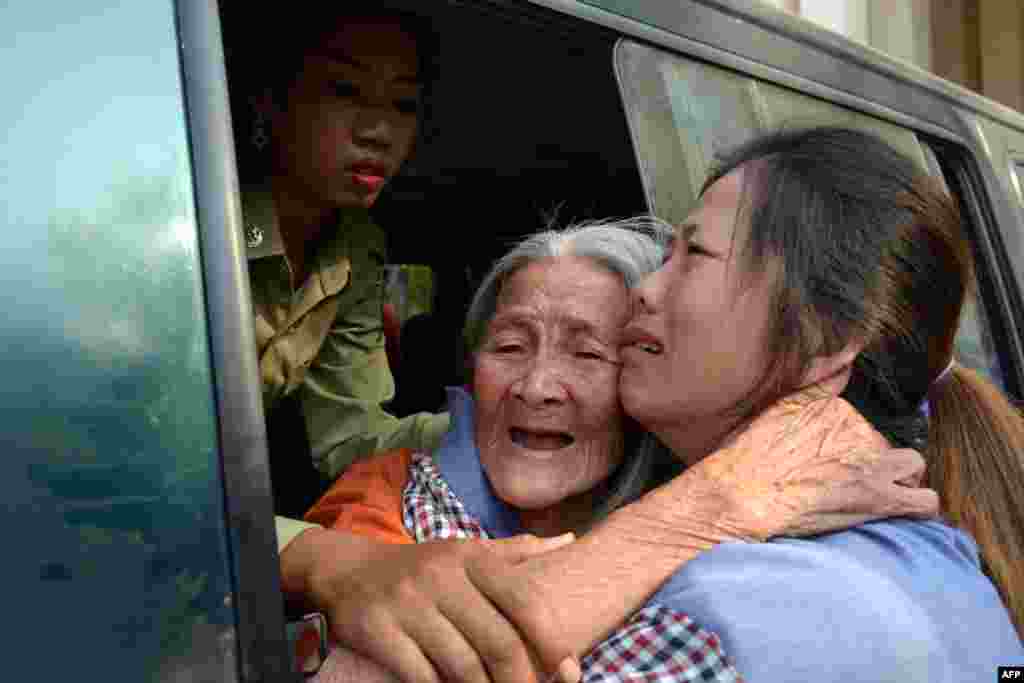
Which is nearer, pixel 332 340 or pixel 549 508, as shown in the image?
pixel 549 508

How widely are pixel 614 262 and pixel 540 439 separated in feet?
1.12

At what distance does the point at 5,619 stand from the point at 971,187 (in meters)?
2.56

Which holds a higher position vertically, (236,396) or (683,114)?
(683,114)

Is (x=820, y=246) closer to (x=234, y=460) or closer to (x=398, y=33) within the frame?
(x=234, y=460)

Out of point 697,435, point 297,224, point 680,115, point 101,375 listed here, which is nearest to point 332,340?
point 297,224

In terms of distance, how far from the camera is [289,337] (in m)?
2.28

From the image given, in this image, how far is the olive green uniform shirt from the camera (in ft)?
7.23

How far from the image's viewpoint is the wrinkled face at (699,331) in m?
1.55

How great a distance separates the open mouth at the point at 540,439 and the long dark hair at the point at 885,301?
348mm

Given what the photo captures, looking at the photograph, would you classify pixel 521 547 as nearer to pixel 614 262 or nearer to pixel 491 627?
pixel 491 627

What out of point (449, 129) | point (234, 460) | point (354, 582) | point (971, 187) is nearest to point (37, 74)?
point (234, 460)

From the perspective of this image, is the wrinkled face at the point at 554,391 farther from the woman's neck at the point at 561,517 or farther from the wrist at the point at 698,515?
the wrist at the point at 698,515

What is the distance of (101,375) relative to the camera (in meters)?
0.98

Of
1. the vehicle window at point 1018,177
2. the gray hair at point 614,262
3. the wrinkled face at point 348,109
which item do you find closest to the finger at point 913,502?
the gray hair at point 614,262
